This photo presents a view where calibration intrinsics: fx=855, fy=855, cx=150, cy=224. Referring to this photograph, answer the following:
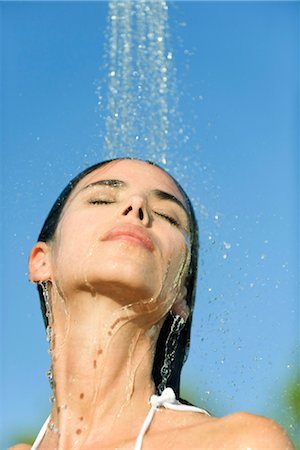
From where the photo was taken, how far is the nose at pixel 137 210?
4.64 meters

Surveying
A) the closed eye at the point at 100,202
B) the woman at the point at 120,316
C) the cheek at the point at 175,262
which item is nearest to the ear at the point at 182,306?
the woman at the point at 120,316

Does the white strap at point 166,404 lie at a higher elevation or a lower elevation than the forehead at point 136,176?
lower

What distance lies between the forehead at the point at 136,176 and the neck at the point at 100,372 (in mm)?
822

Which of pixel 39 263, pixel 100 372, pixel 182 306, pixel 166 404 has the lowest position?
pixel 166 404

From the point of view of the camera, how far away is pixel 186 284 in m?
5.03

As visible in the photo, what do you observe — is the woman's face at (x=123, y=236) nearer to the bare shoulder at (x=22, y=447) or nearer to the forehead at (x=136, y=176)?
the forehead at (x=136, y=176)

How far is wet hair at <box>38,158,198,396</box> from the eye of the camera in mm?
4859

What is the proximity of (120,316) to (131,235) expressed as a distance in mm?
432

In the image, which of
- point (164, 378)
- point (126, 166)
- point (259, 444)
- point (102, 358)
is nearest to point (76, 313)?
point (102, 358)

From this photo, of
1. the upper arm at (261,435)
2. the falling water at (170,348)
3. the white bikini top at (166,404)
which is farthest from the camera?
the falling water at (170,348)

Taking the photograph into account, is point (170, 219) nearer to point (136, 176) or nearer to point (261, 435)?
point (136, 176)

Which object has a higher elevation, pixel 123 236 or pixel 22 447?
pixel 123 236

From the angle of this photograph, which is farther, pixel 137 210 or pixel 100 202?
pixel 100 202

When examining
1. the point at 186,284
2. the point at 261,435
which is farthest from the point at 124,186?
the point at 261,435
